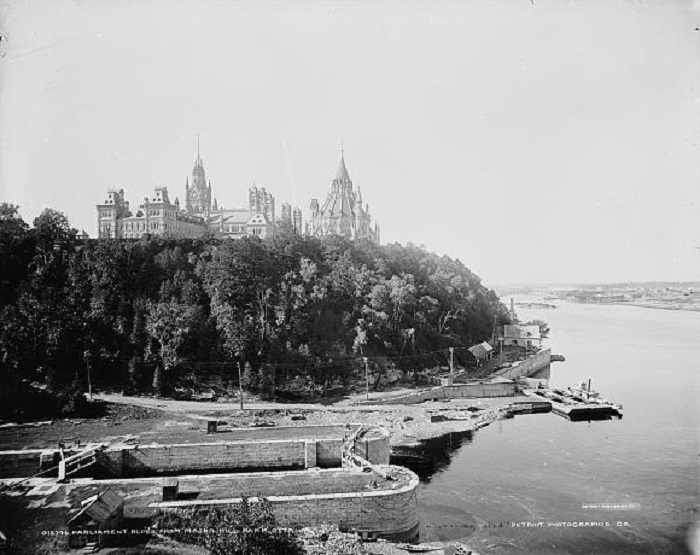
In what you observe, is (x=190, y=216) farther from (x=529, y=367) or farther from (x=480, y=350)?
(x=529, y=367)

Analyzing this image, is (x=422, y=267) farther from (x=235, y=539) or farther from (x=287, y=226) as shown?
(x=235, y=539)

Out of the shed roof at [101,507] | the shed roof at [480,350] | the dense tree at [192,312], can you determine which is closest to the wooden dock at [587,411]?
the dense tree at [192,312]

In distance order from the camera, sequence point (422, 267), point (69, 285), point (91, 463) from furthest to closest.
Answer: point (422, 267), point (69, 285), point (91, 463)

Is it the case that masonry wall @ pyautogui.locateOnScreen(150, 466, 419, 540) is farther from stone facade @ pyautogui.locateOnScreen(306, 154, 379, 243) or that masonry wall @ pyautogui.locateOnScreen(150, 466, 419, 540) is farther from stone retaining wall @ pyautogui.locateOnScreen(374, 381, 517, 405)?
stone facade @ pyautogui.locateOnScreen(306, 154, 379, 243)

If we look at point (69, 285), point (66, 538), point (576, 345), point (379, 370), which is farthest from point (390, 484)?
point (576, 345)

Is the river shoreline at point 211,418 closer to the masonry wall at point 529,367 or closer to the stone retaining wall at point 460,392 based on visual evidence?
the stone retaining wall at point 460,392
